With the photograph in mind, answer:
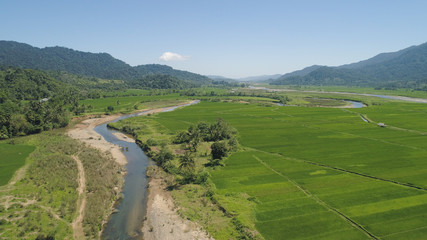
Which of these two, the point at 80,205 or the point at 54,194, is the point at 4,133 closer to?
the point at 54,194

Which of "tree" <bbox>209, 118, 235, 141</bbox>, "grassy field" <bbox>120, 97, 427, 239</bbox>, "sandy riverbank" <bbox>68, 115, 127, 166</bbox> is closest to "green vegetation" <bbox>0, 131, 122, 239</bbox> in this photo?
"sandy riverbank" <bbox>68, 115, 127, 166</bbox>

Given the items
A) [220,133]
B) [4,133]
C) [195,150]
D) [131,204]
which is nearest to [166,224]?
[131,204]

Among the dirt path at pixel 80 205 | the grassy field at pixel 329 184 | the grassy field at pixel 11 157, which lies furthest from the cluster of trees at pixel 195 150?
the grassy field at pixel 11 157

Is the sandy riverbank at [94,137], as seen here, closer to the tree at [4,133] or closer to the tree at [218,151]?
the tree at [4,133]

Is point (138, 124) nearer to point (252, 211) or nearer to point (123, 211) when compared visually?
point (123, 211)

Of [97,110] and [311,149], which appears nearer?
[311,149]

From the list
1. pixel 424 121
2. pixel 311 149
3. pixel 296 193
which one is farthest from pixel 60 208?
pixel 424 121

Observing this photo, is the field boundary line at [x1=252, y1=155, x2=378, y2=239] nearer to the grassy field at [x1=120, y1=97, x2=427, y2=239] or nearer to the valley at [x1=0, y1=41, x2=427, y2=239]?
the grassy field at [x1=120, y1=97, x2=427, y2=239]
